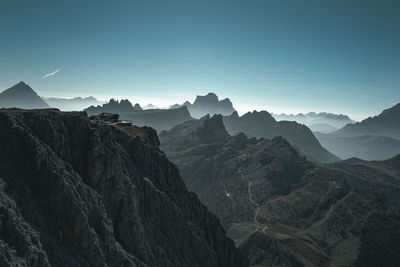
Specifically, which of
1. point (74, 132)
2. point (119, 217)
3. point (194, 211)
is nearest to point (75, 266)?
point (119, 217)

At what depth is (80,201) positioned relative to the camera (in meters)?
75.0

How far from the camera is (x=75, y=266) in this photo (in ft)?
219

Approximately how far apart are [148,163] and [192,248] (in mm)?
35983

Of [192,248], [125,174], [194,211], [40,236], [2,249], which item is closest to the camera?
[2,249]

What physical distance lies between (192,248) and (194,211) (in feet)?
82.8

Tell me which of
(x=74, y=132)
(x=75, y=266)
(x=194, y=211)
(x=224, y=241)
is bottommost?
(x=224, y=241)

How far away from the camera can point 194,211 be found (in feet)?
501

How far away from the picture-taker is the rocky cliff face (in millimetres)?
63969

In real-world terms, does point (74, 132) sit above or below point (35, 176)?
above

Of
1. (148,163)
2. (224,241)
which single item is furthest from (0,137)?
(224,241)

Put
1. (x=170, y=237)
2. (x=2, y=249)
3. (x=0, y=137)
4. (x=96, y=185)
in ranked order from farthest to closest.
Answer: (x=170, y=237)
(x=96, y=185)
(x=0, y=137)
(x=2, y=249)

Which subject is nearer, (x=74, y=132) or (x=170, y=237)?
(x=74, y=132)

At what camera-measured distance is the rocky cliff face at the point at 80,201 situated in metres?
64.0

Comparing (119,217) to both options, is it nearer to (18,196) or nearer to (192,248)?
(18,196)
